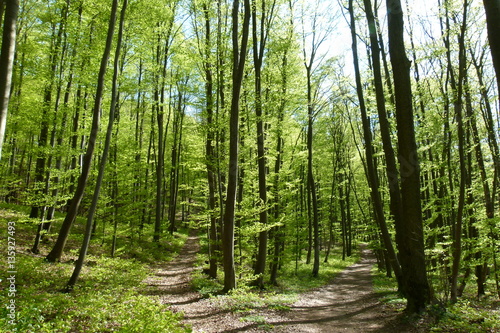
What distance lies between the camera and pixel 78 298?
7.15 metres

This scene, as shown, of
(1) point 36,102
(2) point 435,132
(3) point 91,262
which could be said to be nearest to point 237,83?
(2) point 435,132

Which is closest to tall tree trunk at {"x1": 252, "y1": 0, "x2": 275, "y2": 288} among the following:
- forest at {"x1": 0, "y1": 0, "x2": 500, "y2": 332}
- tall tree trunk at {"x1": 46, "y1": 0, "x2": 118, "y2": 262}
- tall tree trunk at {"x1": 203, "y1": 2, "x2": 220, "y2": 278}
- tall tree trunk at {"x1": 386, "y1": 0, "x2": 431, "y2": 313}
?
forest at {"x1": 0, "y1": 0, "x2": 500, "y2": 332}

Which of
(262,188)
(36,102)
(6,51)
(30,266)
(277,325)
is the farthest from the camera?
(36,102)

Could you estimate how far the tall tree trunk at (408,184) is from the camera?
6953 millimetres

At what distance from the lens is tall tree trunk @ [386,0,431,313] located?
6.95m

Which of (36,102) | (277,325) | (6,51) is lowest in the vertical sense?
(277,325)

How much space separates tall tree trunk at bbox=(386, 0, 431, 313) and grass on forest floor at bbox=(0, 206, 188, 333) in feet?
18.4

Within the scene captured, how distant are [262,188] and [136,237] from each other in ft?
39.5

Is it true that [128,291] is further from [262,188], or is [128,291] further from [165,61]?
[165,61]

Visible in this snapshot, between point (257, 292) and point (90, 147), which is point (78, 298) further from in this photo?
point (257, 292)

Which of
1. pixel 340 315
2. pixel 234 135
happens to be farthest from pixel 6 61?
pixel 340 315

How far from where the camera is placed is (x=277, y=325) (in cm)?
708

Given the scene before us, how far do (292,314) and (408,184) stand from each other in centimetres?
494

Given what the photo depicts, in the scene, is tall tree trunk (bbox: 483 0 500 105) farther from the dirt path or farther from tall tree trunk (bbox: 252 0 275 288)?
tall tree trunk (bbox: 252 0 275 288)
